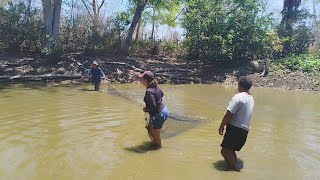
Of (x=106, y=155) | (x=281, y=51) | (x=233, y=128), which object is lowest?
(x=106, y=155)

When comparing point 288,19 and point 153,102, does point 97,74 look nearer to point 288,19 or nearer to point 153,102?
point 153,102

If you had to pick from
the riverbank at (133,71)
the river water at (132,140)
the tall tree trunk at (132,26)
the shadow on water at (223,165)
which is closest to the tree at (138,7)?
the tall tree trunk at (132,26)

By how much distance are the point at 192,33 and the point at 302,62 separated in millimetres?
6617

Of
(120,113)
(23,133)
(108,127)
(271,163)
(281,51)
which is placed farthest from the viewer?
(281,51)

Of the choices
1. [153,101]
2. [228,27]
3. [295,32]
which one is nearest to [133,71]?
[228,27]

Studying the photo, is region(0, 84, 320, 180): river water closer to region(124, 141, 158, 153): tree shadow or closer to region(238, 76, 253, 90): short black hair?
region(124, 141, 158, 153): tree shadow

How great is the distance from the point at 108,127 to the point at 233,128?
12.9ft

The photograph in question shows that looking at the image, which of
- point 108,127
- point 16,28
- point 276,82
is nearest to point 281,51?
point 276,82

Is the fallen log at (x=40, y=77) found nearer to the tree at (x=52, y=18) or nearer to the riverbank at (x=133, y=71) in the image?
the riverbank at (x=133, y=71)

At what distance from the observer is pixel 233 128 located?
6.46 meters

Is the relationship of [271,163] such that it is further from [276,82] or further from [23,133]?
[276,82]

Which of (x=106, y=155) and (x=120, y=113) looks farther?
(x=120, y=113)

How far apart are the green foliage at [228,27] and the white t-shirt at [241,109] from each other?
1649cm

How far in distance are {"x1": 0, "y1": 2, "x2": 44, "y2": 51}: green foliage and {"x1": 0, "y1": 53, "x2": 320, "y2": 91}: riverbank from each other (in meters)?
0.97
